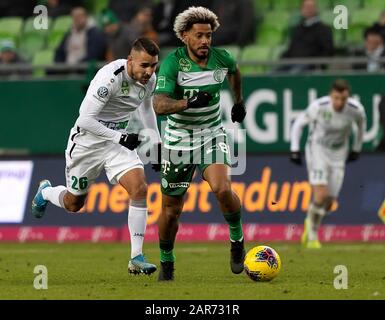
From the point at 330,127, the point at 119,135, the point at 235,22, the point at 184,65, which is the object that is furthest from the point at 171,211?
the point at 235,22

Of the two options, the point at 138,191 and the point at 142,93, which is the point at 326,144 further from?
the point at 138,191

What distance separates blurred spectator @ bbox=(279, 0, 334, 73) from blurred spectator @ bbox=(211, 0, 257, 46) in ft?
3.64

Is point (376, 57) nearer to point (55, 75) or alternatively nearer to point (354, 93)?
point (354, 93)

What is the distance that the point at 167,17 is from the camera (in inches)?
878

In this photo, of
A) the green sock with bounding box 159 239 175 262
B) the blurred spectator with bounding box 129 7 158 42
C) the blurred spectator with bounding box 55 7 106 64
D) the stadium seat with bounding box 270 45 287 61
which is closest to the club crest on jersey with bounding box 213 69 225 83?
the green sock with bounding box 159 239 175 262

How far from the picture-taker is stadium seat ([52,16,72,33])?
2370 cm

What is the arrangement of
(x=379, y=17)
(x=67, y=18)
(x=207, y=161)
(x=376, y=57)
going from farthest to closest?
(x=67, y=18), (x=379, y=17), (x=376, y=57), (x=207, y=161)

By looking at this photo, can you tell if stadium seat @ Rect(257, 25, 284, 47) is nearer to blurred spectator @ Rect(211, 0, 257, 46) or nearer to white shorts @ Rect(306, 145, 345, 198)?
blurred spectator @ Rect(211, 0, 257, 46)

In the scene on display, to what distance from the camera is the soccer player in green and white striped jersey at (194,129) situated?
472 inches

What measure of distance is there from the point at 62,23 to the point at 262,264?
42.0 ft

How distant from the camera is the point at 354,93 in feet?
66.2

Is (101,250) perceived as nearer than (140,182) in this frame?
No
